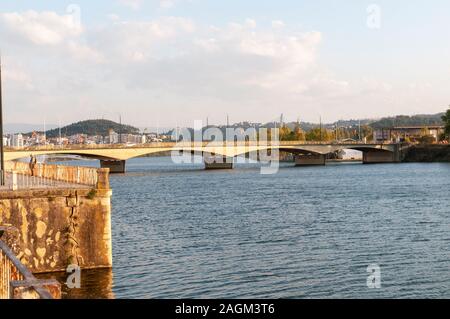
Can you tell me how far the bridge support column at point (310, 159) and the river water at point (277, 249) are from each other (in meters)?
111

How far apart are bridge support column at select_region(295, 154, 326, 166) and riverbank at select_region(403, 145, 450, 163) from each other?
2426 cm

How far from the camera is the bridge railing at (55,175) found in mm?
29366

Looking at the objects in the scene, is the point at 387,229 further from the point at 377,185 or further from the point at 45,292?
the point at 377,185

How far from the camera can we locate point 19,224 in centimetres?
2569

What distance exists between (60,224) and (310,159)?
515 ft

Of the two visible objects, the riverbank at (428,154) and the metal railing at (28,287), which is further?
the riverbank at (428,154)

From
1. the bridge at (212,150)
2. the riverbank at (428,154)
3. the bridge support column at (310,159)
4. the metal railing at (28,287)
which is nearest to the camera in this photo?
the metal railing at (28,287)

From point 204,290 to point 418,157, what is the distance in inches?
6493

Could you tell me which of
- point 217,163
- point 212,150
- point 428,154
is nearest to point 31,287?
point 212,150

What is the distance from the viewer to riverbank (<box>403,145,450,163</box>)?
177750mm

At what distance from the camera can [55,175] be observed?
35.8 m

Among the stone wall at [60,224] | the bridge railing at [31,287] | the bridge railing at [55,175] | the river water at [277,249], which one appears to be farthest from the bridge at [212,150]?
the bridge railing at [31,287]

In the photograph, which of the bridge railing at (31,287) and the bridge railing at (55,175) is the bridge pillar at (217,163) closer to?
the bridge railing at (55,175)

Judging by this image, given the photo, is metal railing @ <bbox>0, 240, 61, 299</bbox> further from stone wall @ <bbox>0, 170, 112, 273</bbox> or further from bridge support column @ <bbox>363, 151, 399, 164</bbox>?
bridge support column @ <bbox>363, 151, 399, 164</bbox>
